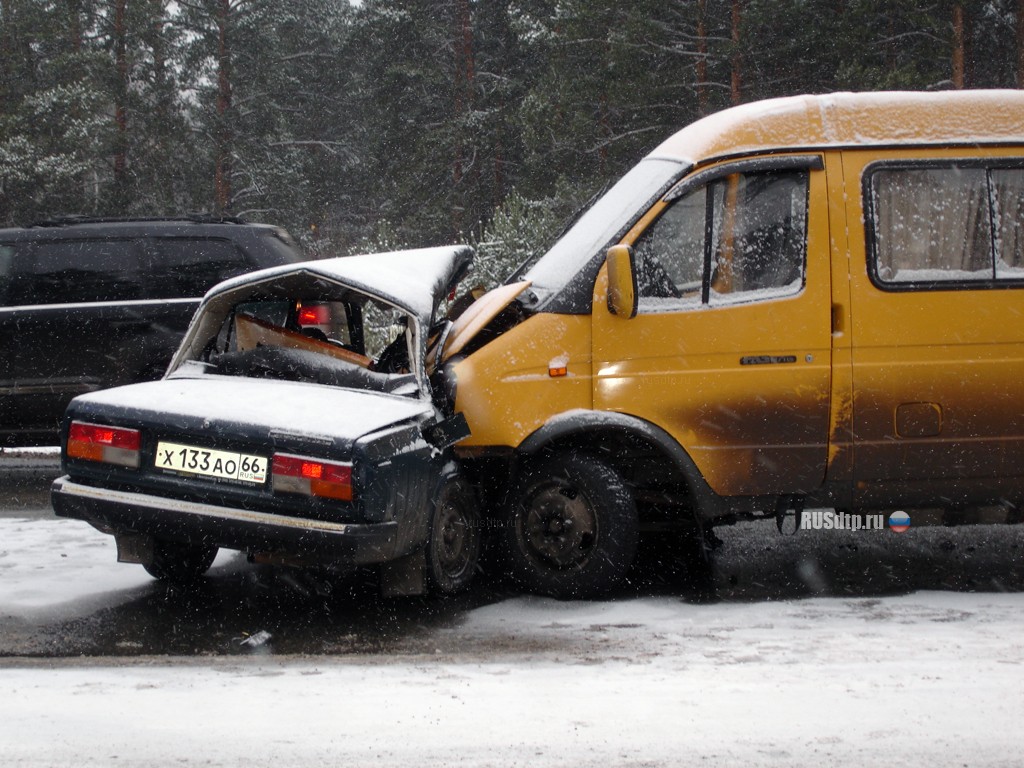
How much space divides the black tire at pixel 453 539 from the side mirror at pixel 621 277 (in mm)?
1191

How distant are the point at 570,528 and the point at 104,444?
2.26 metres

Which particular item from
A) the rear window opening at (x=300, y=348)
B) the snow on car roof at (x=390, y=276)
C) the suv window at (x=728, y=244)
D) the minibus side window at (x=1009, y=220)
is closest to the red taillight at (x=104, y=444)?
the rear window opening at (x=300, y=348)

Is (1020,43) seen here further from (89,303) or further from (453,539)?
(453,539)

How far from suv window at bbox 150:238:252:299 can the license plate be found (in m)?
4.85

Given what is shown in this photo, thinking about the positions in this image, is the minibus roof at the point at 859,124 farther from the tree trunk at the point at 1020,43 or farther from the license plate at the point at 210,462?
the tree trunk at the point at 1020,43

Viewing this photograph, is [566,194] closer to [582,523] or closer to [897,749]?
[582,523]

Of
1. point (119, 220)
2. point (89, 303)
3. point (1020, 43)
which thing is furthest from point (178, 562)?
point (1020, 43)

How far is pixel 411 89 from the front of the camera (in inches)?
1624

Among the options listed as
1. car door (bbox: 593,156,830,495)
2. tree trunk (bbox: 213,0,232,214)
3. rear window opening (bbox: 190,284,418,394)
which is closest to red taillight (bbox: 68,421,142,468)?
rear window opening (bbox: 190,284,418,394)

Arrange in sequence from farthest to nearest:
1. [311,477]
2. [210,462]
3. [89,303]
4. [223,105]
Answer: [223,105], [89,303], [210,462], [311,477]

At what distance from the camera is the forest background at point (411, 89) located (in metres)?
26.8

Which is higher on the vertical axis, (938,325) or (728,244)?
(728,244)

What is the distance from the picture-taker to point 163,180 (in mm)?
35438

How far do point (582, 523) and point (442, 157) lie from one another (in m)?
34.1
